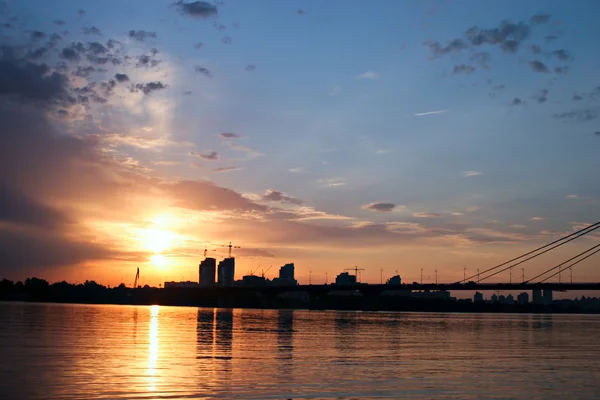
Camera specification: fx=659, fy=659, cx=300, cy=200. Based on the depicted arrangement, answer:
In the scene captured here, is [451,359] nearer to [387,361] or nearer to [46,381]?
[387,361]

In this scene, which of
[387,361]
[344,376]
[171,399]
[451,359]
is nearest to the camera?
[171,399]

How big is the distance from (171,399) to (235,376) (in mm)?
7532

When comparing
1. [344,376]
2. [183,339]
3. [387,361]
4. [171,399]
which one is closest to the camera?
[171,399]

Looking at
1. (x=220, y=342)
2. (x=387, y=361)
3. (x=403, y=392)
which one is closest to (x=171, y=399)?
(x=403, y=392)

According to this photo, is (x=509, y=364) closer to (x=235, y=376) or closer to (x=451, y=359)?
(x=451, y=359)

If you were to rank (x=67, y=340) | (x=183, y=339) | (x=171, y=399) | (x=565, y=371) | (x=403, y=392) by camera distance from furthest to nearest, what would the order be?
(x=183, y=339) → (x=67, y=340) → (x=565, y=371) → (x=403, y=392) → (x=171, y=399)

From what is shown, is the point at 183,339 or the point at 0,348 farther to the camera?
the point at 183,339

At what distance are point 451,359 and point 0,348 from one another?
29.1 meters

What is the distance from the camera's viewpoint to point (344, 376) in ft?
108

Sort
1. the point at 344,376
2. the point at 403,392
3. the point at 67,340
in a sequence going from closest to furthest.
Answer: the point at 403,392, the point at 344,376, the point at 67,340

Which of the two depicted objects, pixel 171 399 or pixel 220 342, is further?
pixel 220 342

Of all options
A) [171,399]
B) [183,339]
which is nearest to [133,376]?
[171,399]

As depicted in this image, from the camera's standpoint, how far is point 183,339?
56594 mm

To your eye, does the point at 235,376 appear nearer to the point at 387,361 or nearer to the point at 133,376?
the point at 133,376
